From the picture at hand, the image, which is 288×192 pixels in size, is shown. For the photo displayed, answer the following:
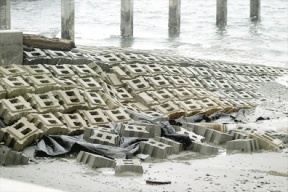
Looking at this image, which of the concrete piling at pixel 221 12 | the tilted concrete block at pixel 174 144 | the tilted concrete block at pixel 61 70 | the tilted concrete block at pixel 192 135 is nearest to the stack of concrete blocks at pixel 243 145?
the tilted concrete block at pixel 192 135

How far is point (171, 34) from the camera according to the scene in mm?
25766

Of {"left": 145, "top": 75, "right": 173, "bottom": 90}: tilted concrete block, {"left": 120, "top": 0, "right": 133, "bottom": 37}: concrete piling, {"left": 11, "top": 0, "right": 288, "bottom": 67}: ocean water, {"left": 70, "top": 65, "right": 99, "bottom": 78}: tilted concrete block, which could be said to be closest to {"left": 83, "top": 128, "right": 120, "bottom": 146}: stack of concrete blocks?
{"left": 70, "top": 65, "right": 99, "bottom": 78}: tilted concrete block

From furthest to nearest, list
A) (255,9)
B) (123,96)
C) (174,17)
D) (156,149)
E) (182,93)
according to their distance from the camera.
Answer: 1. (255,9)
2. (174,17)
3. (182,93)
4. (123,96)
5. (156,149)

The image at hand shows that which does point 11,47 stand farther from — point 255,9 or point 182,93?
point 255,9

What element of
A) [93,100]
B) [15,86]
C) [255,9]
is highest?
[255,9]

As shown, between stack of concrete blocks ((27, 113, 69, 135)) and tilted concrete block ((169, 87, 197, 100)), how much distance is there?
2725 mm

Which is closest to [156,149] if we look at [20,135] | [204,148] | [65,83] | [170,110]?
[204,148]

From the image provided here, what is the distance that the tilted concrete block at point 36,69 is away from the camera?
29.0 ft

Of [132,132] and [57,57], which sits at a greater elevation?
[57,57]

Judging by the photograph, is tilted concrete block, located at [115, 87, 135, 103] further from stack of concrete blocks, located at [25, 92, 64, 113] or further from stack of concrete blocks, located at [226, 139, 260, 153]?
stack of concrete blocks, located at [226, 139, 260, 153]

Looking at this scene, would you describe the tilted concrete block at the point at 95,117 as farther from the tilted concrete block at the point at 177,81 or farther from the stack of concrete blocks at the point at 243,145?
the tilted concrete block at the point at 177,81

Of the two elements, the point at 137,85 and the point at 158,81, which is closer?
the point at 137,85

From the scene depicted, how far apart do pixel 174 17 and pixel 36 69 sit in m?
16.6

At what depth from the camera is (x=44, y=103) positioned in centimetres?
803
